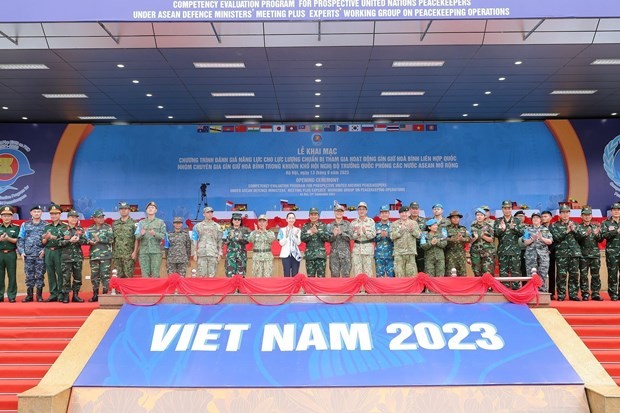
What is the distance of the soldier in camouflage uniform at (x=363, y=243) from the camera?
7359 mm

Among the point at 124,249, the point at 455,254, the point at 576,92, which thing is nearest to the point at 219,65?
the point at 124,249

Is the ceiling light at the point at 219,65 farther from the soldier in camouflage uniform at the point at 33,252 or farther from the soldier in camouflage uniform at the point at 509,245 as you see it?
the soldier in camouflage uniform at the point at 509,245

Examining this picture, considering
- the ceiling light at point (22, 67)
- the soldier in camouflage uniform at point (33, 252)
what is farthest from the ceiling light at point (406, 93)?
the soldier in camouflage uniform at point (33, 252)

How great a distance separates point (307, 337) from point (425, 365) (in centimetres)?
135

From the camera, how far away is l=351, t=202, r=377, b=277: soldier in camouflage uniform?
736 centimetres

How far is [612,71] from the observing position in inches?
375

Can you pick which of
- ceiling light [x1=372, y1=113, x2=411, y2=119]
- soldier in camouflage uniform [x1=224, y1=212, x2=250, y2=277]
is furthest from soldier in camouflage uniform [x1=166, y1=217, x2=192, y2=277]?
ceiling light [x1=372, y1=113, x2=411, y2=119]

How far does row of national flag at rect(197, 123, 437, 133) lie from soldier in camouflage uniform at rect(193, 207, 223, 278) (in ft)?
20.2

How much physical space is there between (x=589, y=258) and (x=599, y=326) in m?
1.17

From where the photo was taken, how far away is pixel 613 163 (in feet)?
42.4

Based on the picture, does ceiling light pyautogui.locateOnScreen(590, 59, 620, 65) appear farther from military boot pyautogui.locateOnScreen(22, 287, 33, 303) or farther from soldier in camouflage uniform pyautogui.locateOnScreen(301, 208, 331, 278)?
military boot pyautogui.locateOnScreen(22, 287, 33, 303)

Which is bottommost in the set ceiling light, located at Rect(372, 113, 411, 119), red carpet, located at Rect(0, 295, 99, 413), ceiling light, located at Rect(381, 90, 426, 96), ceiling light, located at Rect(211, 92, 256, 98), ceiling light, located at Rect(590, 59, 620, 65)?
red carpet, located at Rect(0, 295, 99, 413)

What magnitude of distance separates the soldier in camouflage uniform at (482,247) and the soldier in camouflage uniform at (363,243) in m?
1.47

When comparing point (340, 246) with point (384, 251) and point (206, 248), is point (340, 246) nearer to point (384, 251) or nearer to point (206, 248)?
point (384, 251)
